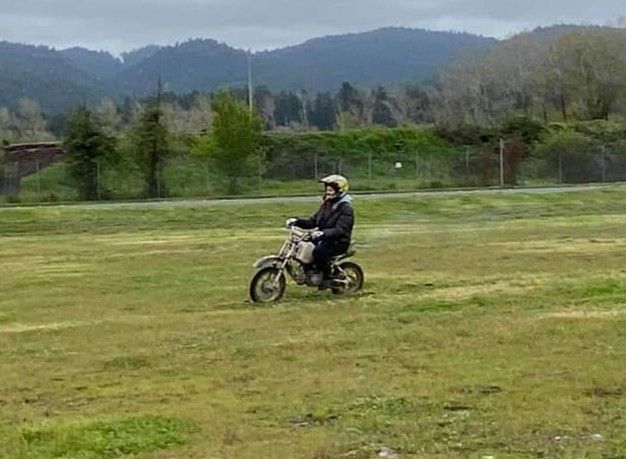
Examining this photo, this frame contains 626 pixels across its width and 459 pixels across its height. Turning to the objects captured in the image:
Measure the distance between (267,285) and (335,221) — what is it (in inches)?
55.9

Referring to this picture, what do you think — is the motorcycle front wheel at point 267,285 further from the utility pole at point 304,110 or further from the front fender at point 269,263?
the utility pole at point 304,110

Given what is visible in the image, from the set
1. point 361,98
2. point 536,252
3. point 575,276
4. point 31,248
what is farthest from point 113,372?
→ point 361,98

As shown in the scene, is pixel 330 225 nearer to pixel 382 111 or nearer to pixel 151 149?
pixel 151 149

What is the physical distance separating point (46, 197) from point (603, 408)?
47785 millimetres

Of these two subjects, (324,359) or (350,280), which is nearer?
(324,359)

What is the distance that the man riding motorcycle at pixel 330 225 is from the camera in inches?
680

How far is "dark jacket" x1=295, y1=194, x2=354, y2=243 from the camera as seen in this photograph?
17312 millimetres

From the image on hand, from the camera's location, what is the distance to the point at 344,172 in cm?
6500

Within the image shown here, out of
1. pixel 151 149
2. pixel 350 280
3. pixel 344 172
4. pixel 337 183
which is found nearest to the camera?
pixel 350 280

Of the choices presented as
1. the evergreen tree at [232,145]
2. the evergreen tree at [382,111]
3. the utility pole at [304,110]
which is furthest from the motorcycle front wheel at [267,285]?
the utility pole at [304,110]

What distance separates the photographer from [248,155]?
193 feet

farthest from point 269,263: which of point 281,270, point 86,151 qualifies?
point 86,151

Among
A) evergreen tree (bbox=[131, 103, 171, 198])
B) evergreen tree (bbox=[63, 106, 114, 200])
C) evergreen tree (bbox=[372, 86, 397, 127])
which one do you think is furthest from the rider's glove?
evergreen tree (bbox=[372, 86, 397, 127])

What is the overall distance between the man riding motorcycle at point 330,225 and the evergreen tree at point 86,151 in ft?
127
